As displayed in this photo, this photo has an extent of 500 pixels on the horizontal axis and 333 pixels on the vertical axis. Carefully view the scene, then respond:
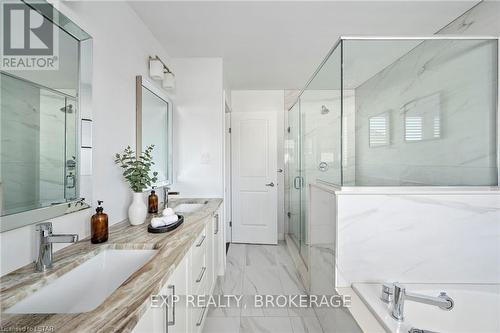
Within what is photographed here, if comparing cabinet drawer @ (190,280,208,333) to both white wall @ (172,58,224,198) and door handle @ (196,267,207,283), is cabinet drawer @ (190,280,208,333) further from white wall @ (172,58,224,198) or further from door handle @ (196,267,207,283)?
white wall @ (172,58,224,198)

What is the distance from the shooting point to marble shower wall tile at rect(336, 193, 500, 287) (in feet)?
4.94

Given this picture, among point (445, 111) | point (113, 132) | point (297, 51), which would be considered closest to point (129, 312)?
point (113, 132)

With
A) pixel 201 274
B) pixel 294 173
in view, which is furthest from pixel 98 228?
pixel 294 173

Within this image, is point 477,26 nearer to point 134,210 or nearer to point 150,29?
point 150,29

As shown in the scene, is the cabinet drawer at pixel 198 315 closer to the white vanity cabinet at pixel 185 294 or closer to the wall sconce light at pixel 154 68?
the white vanity cabinet at pixel 185 294

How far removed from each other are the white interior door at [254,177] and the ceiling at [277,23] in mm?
1243

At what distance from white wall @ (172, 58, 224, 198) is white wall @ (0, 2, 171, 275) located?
856 mm

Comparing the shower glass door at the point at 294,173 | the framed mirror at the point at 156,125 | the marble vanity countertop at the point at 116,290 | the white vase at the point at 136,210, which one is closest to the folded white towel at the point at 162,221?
the marble vanity countertop at the point at 116,290

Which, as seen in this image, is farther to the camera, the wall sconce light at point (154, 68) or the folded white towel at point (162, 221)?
the wall sconce light at point (154, 68)

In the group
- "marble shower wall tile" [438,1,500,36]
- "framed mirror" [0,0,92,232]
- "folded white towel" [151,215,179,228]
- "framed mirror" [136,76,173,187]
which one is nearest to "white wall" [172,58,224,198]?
"framed mirror" [136,76,173,187]

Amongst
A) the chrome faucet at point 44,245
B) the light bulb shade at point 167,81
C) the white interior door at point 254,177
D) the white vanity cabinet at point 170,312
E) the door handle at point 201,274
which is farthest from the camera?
the white interior door at point 254,177

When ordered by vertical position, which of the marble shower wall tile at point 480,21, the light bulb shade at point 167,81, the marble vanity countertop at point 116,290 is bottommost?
the marble vanity countertop at point 116,290

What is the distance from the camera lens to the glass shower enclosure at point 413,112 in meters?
1.64

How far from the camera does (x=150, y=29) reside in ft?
7.18
